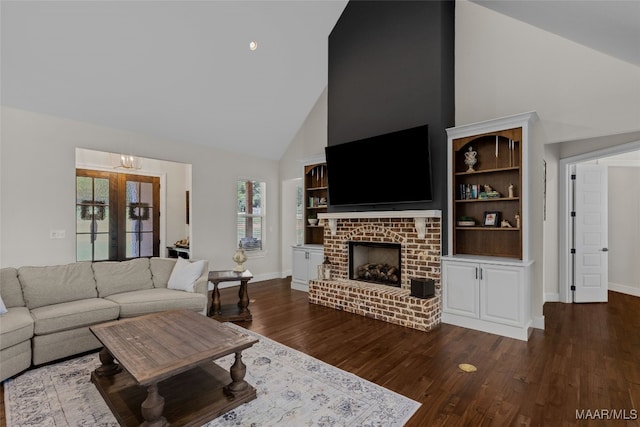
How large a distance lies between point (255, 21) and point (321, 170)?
8.96 feet

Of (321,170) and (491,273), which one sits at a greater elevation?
(321,170)

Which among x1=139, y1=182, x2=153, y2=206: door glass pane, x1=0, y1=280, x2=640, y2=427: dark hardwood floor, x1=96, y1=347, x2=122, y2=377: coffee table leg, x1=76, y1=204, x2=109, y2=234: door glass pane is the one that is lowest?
x1=0, y1=280, x2=640, y2=427: dark hardwood floor

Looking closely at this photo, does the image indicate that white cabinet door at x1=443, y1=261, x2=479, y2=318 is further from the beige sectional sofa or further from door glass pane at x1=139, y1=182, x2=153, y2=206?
door glass pane at x1=139, y1=182, x2=153, y2=206

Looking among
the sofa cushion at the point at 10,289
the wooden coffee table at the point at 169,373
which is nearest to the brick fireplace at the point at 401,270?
the wooden coffee table at the point at 169,373

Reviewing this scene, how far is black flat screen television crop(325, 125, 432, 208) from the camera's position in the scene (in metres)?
4.14

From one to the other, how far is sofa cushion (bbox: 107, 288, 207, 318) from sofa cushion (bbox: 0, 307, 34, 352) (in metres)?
0.72

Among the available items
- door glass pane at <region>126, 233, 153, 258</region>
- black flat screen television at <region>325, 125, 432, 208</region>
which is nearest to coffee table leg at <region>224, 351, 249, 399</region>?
black flat screen television at <region>325, 125, 432, 208</region>

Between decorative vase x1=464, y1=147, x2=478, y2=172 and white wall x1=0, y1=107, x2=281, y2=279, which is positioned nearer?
white wall x1=0, y1=107, x2=281, y2=279

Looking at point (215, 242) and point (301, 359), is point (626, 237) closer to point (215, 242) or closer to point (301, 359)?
point (301, 359)

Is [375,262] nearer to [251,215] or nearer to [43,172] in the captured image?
[251,215]

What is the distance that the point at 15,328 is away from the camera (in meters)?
2.62

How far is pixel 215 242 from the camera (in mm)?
6082

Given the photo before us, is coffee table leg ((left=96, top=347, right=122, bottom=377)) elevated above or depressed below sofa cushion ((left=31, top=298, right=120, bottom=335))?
below

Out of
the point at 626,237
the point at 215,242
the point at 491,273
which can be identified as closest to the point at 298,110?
the point at 215,242
